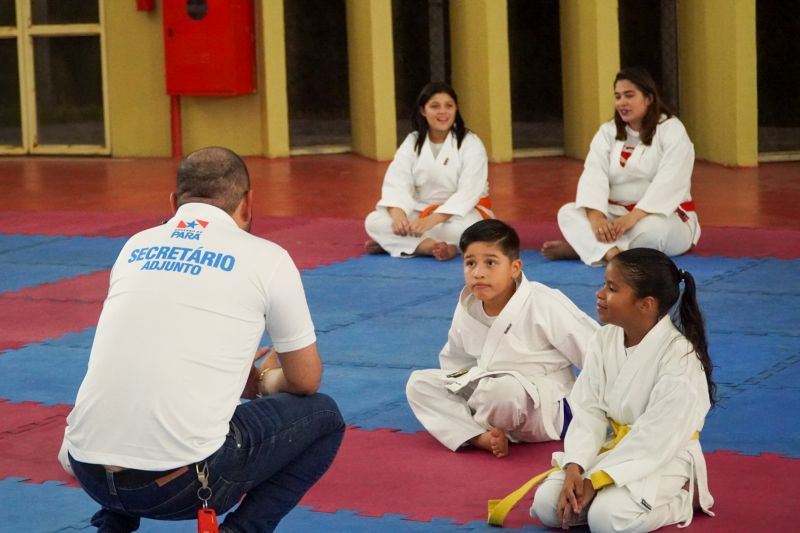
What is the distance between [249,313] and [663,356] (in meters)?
1.24

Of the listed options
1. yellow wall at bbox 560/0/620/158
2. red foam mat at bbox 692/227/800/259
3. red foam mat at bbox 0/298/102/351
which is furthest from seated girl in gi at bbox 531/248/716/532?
yellow wall at bbox 560/0/620/158

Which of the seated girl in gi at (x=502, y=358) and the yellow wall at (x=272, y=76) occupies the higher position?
the yellow wall at (x=272, y=76)

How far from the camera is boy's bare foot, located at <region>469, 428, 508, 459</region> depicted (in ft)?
15.5

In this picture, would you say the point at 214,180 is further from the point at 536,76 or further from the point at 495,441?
the point at 536,76

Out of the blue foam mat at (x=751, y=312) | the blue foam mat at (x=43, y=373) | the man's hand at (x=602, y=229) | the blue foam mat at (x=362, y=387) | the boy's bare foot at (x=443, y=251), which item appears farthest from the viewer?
the boy's bare foot at (x=443, y=251)

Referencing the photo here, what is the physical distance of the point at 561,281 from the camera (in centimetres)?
770

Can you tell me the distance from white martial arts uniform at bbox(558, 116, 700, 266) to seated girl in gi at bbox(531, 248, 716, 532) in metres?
4.11

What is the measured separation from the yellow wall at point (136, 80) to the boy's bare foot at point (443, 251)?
6.90 meters

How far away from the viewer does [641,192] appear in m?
8.30

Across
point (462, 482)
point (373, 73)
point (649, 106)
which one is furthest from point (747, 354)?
point (373, 73)

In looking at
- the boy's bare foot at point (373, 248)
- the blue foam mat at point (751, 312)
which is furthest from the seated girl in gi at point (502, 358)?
the boy's bare foot at point (373, 248)

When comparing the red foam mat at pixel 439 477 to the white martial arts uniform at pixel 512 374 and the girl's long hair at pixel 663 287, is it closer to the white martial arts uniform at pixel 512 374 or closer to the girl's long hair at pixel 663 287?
the white martial arts uniform at pixel 512 374

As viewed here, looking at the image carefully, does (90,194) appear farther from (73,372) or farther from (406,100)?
(73,372)

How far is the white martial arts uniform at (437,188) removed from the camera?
8617 millimetres
